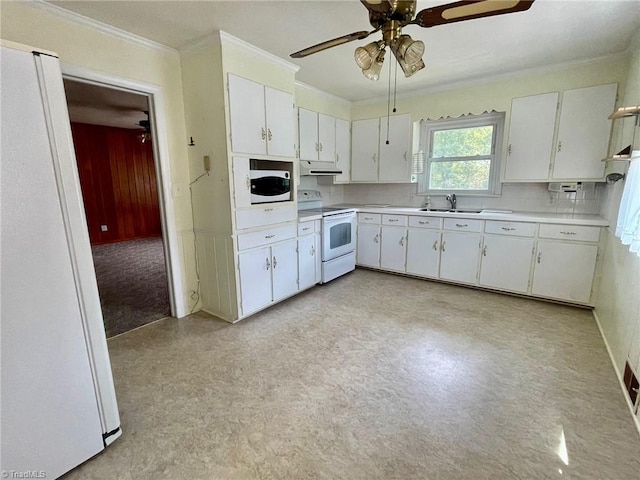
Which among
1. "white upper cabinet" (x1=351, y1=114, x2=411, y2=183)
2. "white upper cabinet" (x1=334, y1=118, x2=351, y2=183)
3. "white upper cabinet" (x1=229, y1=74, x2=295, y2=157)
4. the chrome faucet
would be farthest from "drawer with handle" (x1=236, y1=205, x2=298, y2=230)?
the chrome faucet

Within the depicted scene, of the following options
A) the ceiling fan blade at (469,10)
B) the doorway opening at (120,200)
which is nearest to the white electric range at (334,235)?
the doorway opening at (120,200)

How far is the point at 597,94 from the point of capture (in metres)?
3.02

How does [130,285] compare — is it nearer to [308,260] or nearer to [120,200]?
[308,260]

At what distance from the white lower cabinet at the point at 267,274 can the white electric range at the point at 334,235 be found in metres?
0.56

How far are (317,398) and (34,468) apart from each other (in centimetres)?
136

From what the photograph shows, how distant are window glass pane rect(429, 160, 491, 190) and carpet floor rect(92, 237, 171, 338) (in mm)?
3826

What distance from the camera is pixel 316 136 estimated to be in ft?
13.2

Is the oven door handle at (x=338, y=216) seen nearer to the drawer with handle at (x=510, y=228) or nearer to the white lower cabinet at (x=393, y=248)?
the white lower cabinet at (x=393, y=248)

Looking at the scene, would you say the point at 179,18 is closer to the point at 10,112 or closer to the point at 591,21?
the point at 10,112

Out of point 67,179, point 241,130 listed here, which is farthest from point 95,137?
point 67,179

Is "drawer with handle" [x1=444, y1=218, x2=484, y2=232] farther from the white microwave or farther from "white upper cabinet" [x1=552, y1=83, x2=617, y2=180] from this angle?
the white microwave

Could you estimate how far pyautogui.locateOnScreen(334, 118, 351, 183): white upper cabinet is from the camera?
4.44m

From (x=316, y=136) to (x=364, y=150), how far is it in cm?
94

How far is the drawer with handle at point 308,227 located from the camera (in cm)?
345
